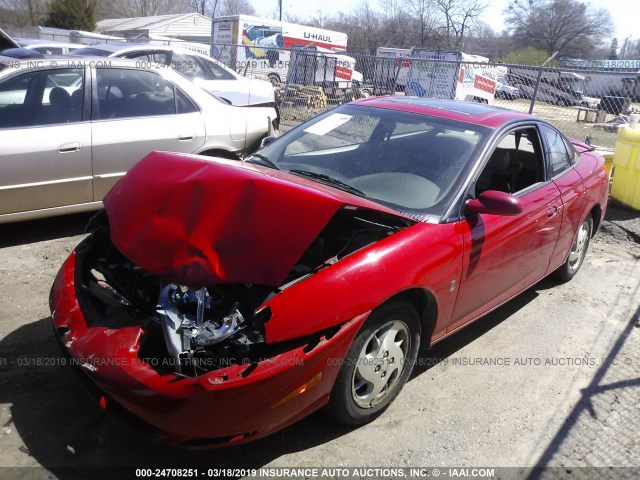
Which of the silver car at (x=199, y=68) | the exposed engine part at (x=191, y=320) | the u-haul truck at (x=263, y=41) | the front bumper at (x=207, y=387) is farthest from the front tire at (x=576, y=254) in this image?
the u-haul truck at (x=263, y=41)

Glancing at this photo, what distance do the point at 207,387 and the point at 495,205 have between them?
1918 millimetres

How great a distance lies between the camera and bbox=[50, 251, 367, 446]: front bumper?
7.50 ft

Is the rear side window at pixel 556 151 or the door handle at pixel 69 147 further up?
the rear side window at pixel 556 151

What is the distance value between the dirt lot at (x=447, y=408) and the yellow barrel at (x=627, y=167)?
3.18 meters

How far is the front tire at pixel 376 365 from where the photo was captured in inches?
108

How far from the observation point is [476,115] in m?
3.95

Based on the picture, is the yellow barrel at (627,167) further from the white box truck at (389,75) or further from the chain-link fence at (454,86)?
the white box truck at (389,75)

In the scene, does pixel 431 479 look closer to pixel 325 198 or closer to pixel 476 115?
pixel 325 198

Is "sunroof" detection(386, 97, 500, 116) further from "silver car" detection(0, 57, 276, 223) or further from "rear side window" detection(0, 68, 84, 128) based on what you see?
"rear side window" detection(0, 68, 84, 128)

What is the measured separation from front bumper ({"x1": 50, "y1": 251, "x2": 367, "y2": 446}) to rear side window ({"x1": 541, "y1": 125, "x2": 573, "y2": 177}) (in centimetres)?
257

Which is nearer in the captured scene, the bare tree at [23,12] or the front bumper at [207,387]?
the front bumper at [207,387]

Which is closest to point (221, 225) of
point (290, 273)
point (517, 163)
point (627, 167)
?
point (290, 273)

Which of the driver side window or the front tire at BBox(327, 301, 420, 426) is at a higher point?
the driver side window

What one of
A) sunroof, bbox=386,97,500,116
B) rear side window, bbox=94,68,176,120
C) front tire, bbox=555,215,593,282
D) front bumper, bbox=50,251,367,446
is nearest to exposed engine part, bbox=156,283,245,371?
front bumper, bbox=50,251,367,446
